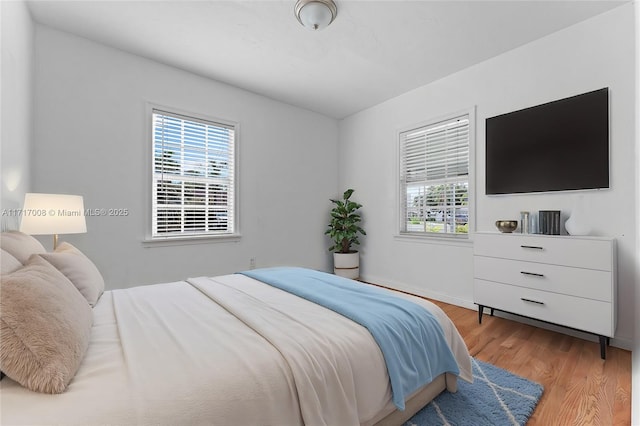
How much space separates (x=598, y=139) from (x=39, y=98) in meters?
4.89

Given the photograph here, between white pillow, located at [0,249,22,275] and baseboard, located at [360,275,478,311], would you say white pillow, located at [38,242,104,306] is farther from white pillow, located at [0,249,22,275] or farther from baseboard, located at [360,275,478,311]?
baseboard, located at [360,275,478,311]

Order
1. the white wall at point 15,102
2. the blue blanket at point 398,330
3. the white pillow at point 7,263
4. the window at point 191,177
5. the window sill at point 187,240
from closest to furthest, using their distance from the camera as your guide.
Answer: the white pillow at point 7,263
the blue blanket at point 398,330
the white wall at point 15,102
the window sill at point 187,240
the window at point 191,177

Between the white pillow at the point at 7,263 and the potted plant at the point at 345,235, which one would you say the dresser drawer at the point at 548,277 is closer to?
the potted plant at the point at 345,235

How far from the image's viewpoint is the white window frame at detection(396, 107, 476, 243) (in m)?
3.22

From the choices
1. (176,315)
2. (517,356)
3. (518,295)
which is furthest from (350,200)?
(176,315)

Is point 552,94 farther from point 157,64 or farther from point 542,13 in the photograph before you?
point 157,64

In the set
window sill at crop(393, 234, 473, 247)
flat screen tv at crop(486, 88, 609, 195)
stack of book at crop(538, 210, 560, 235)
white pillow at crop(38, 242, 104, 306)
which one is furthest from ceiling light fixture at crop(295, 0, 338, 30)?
window sill at crop(393, 234, 473, 247)

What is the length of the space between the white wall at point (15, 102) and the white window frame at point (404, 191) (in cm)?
376

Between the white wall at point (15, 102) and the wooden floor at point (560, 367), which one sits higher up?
the white wall at point (15, 102)

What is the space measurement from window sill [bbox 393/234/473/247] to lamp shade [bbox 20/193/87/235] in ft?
11.5

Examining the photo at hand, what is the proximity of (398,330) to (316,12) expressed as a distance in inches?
92.5

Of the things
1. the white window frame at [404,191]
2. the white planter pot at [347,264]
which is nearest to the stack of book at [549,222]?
the white window frame at [404,191]

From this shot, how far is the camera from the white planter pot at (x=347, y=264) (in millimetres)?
4406

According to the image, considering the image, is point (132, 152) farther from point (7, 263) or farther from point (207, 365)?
point (207, 365)
